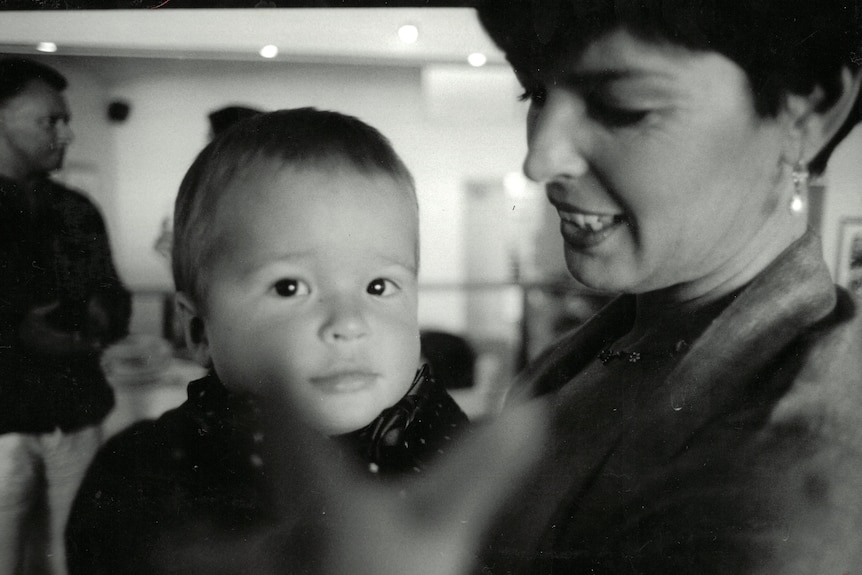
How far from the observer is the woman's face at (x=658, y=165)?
37.9 inches

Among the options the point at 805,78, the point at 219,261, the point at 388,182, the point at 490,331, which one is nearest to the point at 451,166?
the point at 388,182

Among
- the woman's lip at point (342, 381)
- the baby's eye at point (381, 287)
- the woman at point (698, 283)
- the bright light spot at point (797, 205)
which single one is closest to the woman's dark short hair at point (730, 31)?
the woman at point (698, 283)

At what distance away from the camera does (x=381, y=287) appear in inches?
40.3

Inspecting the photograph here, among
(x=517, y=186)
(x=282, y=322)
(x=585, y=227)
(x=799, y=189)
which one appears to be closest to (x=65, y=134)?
(x=282, y=322)

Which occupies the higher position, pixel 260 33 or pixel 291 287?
pixel 260 33

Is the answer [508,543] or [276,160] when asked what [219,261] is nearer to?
[276,160]

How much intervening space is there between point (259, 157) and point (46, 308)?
1.42 feet

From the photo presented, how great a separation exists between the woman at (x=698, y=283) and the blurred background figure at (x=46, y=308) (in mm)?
704

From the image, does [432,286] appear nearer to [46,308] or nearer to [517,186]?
[517,186]

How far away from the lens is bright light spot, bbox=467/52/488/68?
1036 millimetres

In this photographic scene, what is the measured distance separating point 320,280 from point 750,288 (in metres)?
0.64

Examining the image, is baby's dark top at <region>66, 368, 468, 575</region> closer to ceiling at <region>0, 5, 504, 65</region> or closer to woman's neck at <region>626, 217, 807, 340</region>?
woman's neck at <region>626, 217, 807, 340</region>

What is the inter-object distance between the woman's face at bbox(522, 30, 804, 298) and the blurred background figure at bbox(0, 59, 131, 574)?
0.73m

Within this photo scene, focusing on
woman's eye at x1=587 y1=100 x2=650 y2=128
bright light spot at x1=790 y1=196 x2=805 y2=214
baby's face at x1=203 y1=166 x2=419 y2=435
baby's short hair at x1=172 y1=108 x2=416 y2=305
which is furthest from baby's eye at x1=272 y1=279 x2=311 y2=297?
bright light spot at x1=790 y1=196 x2=805 y2=214
